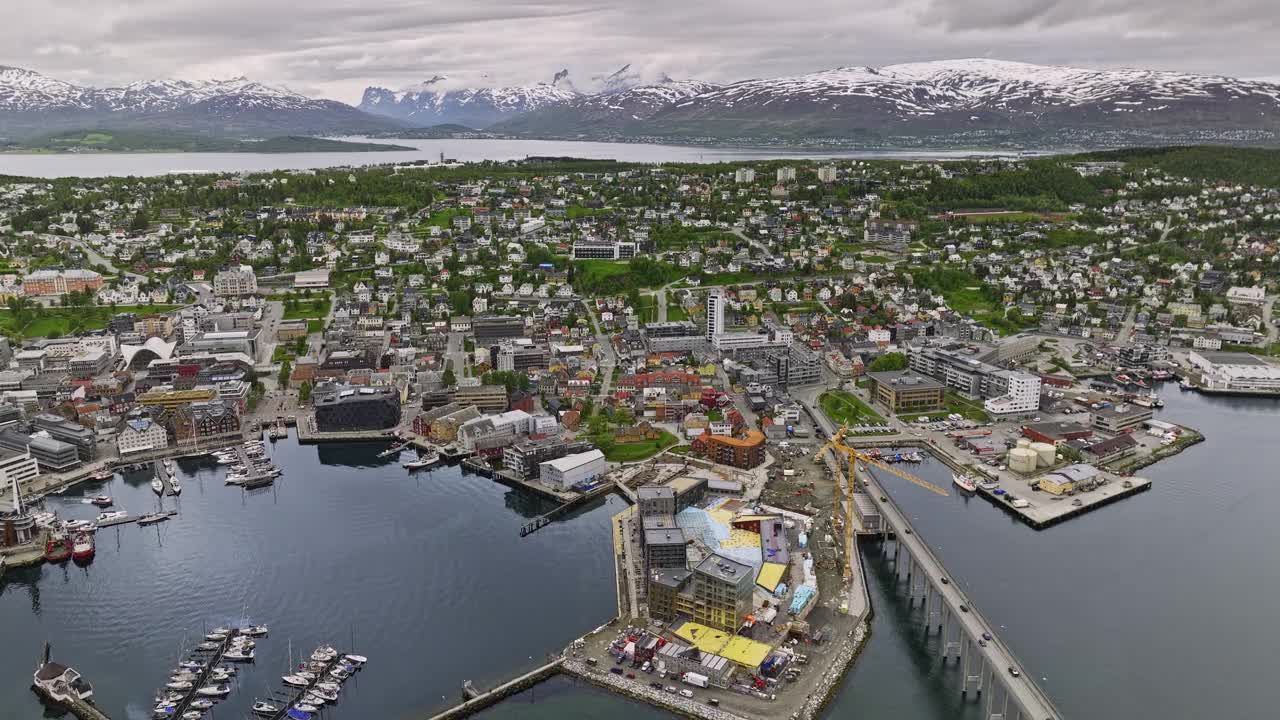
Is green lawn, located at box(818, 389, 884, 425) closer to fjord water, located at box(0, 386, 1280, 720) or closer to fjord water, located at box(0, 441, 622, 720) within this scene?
fjord water, located at box(0, 386, 1280, 720)

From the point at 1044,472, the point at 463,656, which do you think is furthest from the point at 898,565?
the point at 463,656

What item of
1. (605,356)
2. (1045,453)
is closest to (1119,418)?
(1045,453)

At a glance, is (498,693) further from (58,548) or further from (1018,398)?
(1018,398)

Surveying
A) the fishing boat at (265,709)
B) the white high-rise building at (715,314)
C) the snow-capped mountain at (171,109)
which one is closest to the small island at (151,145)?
the snow-capped mountain at (171,109)

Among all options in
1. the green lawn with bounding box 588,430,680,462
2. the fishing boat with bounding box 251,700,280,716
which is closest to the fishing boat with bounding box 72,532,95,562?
the fishing boat with bounding box 251,700,280,716

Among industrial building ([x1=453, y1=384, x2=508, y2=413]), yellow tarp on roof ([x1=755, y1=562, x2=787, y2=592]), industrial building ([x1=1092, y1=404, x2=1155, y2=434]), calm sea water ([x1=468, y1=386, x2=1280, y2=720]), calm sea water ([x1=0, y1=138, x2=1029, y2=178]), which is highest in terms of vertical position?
calm sea water ([x1=0, y1=138, x2=1029, y2=178])

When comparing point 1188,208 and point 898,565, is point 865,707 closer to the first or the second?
Result: point 898,565
